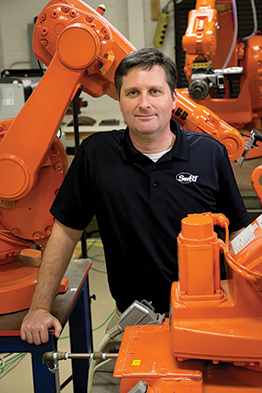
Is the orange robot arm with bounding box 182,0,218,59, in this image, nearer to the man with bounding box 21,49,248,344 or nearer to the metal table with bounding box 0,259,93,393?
the man with bounding box 21,49,248,344

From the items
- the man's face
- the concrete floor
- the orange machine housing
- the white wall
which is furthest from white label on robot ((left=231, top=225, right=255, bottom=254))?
the white wall

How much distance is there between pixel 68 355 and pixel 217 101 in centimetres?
363

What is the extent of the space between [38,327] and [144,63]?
38.6 inches

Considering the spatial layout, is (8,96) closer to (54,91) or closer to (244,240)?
(54,91)

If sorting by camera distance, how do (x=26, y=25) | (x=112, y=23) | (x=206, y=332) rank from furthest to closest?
(x=26, y=25) < (x=112, y=23) < (x=206, y=332)

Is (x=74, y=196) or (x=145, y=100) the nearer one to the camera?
(x=145, y=100)

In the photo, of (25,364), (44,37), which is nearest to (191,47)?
(44,37)

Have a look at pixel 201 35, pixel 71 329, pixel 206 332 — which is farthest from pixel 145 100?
pixel 201 35

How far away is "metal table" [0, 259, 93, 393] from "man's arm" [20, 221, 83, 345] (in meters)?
0.04

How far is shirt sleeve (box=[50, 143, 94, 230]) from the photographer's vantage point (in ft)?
5.58

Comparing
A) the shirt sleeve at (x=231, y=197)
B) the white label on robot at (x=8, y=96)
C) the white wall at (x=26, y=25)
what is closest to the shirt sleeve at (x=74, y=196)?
the shirt sleeve at (x=231, y=197)

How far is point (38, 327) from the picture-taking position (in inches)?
59.4

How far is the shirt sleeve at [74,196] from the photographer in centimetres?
170

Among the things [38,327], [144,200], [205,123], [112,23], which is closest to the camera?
[38,327]
